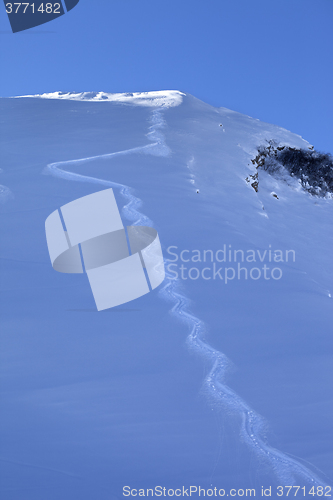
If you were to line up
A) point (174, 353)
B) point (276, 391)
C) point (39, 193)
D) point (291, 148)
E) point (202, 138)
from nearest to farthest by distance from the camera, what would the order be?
1. point (276, 391)
2. point (174, 353)
3. point (39, 193)
4. point (202, 138)
5. point (291, 148)

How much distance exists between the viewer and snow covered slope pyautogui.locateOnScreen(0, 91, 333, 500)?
4.97 ft

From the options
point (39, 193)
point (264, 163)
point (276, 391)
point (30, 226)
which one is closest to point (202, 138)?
point (264, 163)

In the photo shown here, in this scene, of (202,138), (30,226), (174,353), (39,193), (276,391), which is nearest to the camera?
(276,391)

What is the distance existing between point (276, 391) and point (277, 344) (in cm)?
37

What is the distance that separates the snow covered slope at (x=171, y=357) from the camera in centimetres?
151

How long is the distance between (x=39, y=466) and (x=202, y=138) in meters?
5.78

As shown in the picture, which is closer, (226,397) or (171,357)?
(226,397)

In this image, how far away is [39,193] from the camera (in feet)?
12.4

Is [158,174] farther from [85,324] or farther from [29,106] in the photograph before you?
[29,106]

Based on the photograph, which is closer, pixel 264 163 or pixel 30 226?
pixel 30 226

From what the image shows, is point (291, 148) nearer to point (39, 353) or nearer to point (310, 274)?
point (310, 274)

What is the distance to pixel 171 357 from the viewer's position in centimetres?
200

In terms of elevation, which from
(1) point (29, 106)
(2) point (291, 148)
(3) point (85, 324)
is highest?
(1) point (29, 106)

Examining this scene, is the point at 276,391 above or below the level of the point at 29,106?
below
